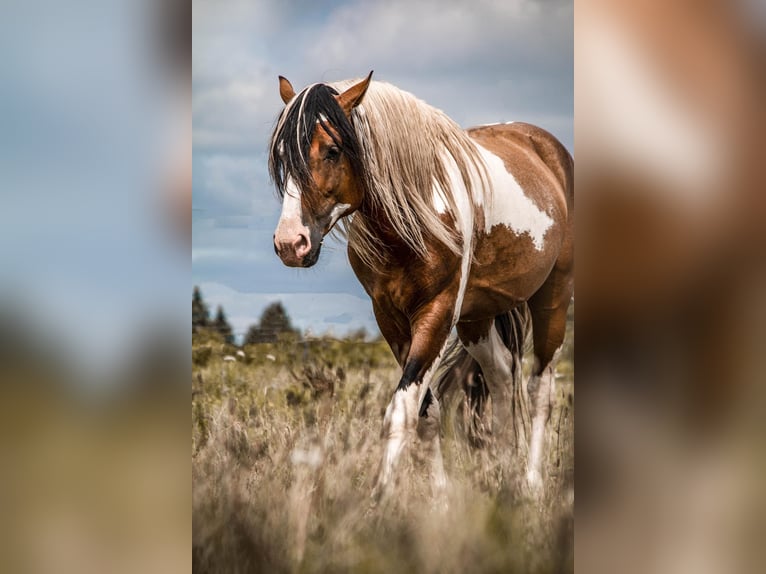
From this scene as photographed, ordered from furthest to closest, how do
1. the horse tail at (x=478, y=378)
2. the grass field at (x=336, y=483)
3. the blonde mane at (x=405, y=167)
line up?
the horse tail at (x=478, y=378) < the grass field at (x=336, y=483) < the blonde mane at (x=405, y=167)

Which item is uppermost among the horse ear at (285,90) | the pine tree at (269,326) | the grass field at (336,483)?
the horse ear at (285,90)

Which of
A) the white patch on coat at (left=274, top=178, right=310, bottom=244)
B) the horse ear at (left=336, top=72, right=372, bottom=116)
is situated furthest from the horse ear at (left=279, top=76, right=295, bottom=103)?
the white patch on coat at (left=274, top=178, right=310, bottom=244)

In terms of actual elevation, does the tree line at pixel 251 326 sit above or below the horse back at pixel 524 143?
below

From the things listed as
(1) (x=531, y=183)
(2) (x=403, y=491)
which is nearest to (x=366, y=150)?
(1) (x=531, y=183)

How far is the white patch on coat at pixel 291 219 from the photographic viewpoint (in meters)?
2.89

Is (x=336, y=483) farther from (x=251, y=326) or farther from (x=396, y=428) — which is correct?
(x=251, y=326)

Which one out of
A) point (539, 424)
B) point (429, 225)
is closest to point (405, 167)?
point (429, 225)

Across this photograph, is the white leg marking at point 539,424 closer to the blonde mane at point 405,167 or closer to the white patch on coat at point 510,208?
the white patch on coat at point 510,208

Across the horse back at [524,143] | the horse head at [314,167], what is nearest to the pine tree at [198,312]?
the horse head at [314,167]

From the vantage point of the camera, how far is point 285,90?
10.2 ft

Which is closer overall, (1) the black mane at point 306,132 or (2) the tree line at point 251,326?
(1) the black mane at point 306,132

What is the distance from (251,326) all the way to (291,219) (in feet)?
1.66
